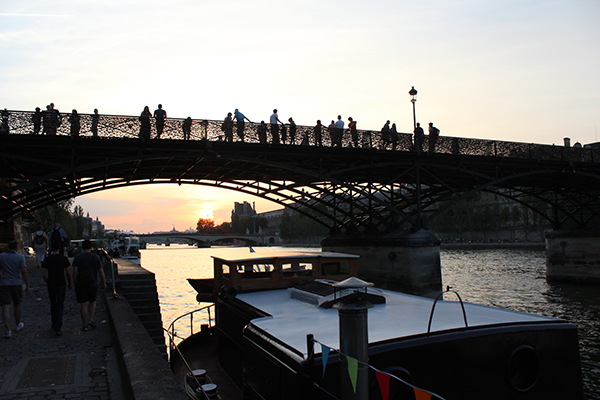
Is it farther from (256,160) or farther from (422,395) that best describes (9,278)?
(256,160)

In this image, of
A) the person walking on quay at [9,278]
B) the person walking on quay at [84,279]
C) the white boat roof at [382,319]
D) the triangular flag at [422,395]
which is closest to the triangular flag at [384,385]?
the triangular flag at [422,395]

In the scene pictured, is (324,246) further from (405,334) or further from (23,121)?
(405,334)

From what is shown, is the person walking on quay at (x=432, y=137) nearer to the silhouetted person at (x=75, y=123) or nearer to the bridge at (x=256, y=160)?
the bridge at (x=256, y=160)

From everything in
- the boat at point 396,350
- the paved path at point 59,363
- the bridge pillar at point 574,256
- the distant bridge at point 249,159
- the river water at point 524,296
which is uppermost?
the distant bridge at point 249,159

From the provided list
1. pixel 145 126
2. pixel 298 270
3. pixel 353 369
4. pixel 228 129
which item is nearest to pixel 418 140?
pixel 228 129

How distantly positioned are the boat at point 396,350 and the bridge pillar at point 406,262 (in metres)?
16.6

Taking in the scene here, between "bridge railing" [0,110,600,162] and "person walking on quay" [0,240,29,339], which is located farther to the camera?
"bridge railing" [0,110,600,162]

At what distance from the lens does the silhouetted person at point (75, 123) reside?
1900cm

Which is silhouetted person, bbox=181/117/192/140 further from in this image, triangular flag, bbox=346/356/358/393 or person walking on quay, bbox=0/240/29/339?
triangular flag, bbox=346/356/358/393

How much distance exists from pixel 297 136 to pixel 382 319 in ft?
59.9

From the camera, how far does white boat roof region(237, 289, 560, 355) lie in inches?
209

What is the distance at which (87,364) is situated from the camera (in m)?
6.74

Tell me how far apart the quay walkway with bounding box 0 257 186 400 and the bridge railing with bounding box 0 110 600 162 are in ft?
38.6

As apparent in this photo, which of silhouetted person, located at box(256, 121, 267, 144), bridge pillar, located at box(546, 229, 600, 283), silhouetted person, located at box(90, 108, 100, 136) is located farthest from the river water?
silhouetted person, located at box(90, 108, 100, 136)
